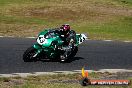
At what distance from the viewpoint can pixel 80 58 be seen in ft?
61.0

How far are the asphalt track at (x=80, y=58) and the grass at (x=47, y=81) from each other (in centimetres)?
110

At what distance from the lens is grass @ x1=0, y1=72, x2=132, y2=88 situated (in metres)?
13.0

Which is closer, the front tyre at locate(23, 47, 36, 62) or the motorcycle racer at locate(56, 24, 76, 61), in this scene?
the front tyre at locate(23, 47, 36, 62)

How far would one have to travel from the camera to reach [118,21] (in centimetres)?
3331

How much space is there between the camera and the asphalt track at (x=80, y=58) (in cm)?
1645

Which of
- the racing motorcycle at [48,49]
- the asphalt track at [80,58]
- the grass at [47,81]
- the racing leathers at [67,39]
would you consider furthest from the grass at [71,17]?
the grass at [47,81]

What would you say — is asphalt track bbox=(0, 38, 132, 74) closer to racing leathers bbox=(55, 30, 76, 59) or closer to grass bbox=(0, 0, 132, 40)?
racing leathers bbox=(55, 30, 76, 59)

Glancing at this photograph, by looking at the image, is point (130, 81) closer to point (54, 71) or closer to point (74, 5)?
point (54, 71)

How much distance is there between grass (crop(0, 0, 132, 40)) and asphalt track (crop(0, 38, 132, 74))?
9.02ft

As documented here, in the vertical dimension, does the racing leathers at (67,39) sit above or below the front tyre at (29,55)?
above

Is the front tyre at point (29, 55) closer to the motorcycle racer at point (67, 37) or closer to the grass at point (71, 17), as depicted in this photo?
the motorcycle racer at point (67, 37)

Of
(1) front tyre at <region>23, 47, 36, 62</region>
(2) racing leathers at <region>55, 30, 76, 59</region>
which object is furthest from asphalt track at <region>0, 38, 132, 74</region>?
(2) racing leathers at <region>55, 30, 76, 59</region>

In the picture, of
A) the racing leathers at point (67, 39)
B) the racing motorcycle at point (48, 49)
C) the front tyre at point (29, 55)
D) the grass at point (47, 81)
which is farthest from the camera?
the racing leathers at point (67, 39)

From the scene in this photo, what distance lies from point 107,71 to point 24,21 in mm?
16123
